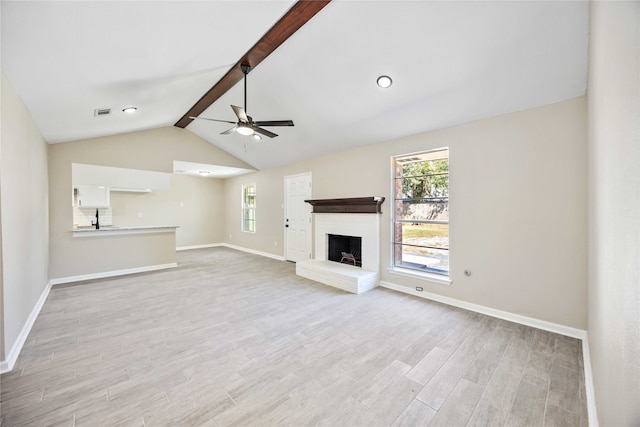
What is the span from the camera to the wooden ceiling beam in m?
2.39

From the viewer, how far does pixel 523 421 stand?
1646 millimetres

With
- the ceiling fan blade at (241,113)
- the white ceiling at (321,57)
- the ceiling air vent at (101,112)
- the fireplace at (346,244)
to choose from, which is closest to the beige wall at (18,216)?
the white ceiling at (321,57)

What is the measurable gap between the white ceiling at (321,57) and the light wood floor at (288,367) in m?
2.48

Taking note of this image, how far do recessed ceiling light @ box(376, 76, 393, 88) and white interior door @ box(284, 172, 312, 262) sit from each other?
3056 mm

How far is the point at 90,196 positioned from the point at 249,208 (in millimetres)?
3721

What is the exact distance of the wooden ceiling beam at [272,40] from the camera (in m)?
2.39

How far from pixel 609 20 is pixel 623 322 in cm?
116

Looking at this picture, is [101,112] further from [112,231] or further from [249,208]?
[249,208]

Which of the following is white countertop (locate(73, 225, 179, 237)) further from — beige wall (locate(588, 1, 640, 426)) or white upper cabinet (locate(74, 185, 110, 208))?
beige wall (locate(588, 1, 640, 426))

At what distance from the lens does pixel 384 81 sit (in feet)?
10.1

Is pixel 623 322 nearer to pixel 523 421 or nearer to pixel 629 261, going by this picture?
pixel 629 261

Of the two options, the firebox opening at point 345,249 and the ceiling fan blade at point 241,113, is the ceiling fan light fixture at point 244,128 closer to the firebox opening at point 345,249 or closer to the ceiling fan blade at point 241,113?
the ceiling fan blade at point 241,113

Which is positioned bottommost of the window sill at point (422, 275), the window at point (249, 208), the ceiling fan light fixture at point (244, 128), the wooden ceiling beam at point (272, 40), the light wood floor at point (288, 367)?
the light wood floor at point (288, 367)

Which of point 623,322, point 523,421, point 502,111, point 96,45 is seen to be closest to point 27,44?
point 96,45
